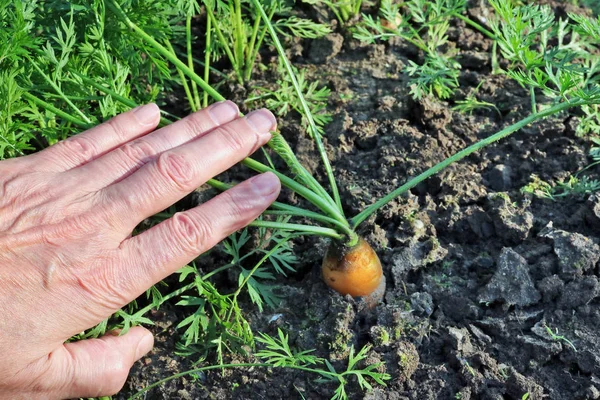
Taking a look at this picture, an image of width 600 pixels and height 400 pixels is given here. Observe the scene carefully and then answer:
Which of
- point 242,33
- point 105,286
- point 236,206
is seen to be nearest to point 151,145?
point 236,206

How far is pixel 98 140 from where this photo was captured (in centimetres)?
228

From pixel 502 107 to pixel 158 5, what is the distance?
1.45 meters

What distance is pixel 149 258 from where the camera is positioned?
1.95 m

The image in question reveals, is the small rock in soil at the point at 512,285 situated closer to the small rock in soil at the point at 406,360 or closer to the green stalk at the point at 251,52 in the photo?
the small rock in soil at the point at 406,360

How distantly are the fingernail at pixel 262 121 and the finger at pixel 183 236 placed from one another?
0.79 feet

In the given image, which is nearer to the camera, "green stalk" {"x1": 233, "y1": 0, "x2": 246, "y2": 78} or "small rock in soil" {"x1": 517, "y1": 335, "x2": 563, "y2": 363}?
"small rock in soil" {"x1": 517, "y1": 335, "x2": 563, "y2": 363}

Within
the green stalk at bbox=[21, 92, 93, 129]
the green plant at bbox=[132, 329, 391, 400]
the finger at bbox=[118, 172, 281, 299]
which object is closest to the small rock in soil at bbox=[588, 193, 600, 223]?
the green plant at bbox=[132, 329, 391, 400]

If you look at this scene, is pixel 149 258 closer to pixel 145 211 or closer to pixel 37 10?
pixel 145 211

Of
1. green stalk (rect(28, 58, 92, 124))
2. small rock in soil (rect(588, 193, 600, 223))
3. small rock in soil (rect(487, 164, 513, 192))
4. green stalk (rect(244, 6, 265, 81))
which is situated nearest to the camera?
green stalk (rect(28, 58, 92, 124))

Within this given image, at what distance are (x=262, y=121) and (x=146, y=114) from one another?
16.0 inches

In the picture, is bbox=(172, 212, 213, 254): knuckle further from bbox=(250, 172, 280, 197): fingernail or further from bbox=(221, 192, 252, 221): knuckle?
bbox=(250, 172, 280, 197): fingernail

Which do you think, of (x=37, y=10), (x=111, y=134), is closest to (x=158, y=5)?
(x=37, y=10)

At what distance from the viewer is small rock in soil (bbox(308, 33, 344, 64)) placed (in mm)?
3258

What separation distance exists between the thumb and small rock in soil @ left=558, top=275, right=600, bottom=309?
133 centimetres
